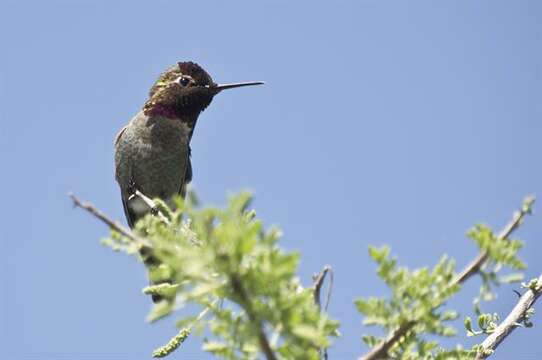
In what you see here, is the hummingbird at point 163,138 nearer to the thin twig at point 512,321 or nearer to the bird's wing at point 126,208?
the bird's wing at point 126,208

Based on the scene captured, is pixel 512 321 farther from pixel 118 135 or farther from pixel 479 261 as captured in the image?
pixel 118 135

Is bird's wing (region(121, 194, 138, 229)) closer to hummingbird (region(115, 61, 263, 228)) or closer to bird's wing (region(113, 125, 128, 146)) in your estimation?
hummingbird (region(115, 61, 263, 228))

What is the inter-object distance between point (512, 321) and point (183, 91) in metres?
6.31

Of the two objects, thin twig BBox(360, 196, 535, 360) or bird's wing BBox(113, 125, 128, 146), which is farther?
bird's wing BBox(113, 125, 128, 146)

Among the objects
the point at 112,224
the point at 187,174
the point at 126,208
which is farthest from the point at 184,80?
the point at 112,224

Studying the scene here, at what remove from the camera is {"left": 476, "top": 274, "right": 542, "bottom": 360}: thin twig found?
283 cm

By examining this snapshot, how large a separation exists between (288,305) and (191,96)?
23.6 ft

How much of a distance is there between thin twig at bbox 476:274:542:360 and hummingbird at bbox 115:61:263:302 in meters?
5.43

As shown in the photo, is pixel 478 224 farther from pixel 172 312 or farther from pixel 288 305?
pixel 172 312

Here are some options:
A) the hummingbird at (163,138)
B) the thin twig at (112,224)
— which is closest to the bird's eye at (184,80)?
the hummingbird at (163,138)

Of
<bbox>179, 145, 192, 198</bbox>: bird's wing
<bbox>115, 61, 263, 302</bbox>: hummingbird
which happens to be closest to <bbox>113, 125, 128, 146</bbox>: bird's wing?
<bbox>115, 61, 263, 302</bbox>: hummingbird

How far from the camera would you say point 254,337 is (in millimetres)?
1619

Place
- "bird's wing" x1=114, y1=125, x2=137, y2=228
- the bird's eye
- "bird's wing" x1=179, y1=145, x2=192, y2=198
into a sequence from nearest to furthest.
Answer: "bird's wing" x1=114, y1=125, x2=137, y2=228
"bird's wing" x1=179, y1=145, x2=192, y2=198
the bird's eye

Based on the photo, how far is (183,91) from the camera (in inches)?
340
